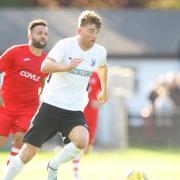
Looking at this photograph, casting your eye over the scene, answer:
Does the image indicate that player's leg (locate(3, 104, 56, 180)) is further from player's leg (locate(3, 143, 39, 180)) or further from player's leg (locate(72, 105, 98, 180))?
player's leg (locate(72, 105, 98, 180))

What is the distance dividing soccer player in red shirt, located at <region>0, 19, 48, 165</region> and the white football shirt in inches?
56.0

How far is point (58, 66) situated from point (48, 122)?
0.89m

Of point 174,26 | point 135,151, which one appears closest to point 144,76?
point 174,26

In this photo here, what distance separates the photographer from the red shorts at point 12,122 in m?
13.7

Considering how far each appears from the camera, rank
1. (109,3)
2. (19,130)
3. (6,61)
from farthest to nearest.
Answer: (109,3) → (19,130) → (6,61)

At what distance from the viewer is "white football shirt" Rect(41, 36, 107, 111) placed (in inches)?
475

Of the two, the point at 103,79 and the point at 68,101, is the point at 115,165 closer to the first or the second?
the point at 103,79

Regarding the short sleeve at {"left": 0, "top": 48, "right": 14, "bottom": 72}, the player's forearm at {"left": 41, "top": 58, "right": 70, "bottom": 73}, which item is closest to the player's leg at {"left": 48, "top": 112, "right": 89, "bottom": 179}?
the player's forearm at {"left": 41, "top": 58, "right": 70, "bottom": 73}

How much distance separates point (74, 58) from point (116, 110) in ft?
50.9

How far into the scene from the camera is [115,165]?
20250mm

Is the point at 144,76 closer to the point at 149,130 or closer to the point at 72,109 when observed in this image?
the point at 149,130

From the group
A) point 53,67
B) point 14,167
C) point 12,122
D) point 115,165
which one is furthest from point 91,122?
point 53,67

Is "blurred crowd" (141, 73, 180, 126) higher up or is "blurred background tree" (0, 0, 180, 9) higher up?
"blurred background tree" (0, 0, 180, 9)

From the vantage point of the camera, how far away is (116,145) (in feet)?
86.4
